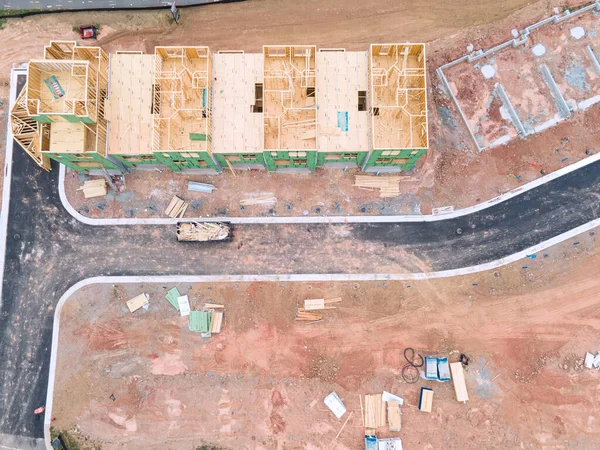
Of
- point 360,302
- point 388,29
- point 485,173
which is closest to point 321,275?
point 360,302

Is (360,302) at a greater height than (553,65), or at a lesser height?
lesser

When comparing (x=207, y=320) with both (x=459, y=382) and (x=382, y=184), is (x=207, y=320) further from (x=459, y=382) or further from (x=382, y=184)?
(x=459, y=382)

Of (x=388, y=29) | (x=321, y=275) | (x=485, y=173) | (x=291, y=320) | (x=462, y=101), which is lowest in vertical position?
(x=291, y=320)

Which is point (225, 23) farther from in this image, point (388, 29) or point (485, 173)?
point (485, 173)

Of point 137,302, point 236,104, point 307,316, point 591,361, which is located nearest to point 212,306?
point 137,302

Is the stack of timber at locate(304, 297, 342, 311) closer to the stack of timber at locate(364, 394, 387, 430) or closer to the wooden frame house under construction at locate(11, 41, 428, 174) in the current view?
the stack of timber at locate(364, 394, 387, 430)

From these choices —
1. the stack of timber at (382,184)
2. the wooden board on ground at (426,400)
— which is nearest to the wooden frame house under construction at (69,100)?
the stack of timber at (382,184)
